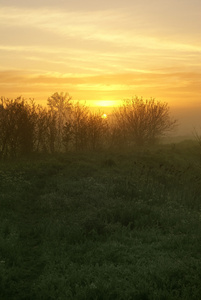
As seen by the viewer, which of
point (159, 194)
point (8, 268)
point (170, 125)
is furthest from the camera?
point (170, 125)

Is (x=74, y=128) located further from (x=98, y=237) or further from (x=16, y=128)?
(x=98, y=237)

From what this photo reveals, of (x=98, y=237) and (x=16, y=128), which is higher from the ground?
(x=16, y=128)

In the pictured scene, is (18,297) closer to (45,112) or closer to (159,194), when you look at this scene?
(159,194)

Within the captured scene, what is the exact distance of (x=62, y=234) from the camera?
1075cm

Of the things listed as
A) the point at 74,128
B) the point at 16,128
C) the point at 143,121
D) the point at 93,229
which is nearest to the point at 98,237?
the point at 93,229

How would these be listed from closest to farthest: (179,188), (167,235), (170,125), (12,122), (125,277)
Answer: (125,277)
(167,235)
(179,188)
(12,122)
(170,125)

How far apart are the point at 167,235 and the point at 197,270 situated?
280 centimetres

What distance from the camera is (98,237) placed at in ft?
34.4

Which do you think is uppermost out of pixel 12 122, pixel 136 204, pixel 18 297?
pixel 12 122

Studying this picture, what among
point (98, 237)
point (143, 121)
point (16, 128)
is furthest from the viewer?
point (143, 121)

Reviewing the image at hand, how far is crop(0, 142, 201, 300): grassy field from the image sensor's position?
7.44 metres

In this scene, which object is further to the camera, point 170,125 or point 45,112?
point 170,125

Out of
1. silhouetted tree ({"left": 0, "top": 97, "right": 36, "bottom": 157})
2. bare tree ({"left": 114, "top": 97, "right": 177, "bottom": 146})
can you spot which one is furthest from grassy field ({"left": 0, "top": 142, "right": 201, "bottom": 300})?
bare tree ({"left": 114, "top": 97, "right": 177, "bottom": 146})

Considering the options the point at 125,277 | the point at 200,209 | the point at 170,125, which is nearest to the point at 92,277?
the point at 125,277
